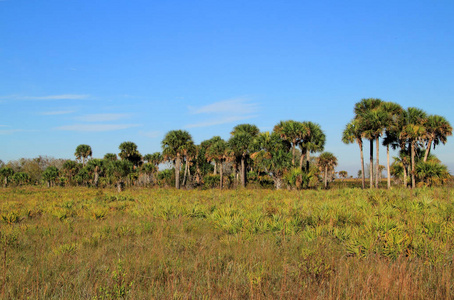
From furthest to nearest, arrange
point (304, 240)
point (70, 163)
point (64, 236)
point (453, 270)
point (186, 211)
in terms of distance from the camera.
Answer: point (70, 163), point (186, 211), point (64, 236), point (304, 240), point (453, 270)

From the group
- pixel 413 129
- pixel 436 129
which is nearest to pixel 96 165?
pixel 413 129

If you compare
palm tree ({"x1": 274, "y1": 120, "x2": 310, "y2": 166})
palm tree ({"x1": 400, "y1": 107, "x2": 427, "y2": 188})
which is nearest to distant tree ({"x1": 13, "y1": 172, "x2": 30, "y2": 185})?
palm tree ({"x1": 274, "y1": 120, "x2": 310, "y2": 166})

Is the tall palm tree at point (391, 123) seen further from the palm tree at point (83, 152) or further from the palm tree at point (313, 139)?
the palm tree at point (83, 152)

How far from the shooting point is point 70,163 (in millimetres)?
79500

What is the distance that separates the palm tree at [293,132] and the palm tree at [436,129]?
51.5ft

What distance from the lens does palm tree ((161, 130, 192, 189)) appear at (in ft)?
185

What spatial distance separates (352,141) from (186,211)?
39909mm

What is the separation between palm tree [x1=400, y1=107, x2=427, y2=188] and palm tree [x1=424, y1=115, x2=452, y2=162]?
→ 80cm

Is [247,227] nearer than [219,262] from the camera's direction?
No

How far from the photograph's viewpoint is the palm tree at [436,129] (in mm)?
42188

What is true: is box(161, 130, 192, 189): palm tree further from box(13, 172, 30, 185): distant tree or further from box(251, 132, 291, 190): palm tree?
box(13, 172, 30, 185): distant tree

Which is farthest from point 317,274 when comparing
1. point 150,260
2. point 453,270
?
point 150,260

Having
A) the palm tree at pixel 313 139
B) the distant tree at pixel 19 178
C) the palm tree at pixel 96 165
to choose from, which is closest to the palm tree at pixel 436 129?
the palm tree at pixel 313 139

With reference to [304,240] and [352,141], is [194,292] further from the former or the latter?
[352,141]
